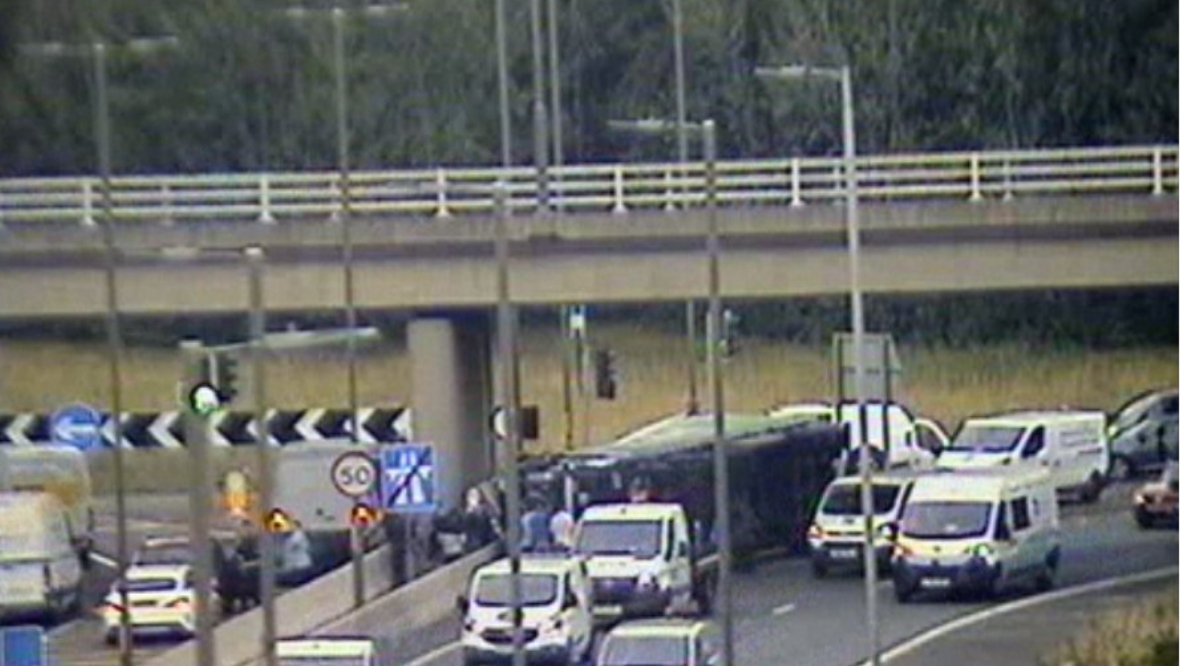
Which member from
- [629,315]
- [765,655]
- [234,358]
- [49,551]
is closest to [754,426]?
[629,315]

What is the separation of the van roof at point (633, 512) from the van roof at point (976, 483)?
1.33m

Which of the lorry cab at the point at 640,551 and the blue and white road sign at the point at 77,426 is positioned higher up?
the blue and white road sign at the point at 77,426

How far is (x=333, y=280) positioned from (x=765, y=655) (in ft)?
12.8

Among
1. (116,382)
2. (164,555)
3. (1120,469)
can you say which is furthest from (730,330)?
(116,382)

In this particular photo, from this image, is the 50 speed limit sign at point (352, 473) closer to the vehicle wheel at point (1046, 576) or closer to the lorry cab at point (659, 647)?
Answer: the lorry cab at point (659, 647)

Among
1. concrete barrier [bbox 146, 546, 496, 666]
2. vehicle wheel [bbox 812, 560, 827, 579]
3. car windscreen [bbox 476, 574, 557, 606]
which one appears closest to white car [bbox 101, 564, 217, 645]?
concrete barrier [bbox 146, 546, 496, 666]

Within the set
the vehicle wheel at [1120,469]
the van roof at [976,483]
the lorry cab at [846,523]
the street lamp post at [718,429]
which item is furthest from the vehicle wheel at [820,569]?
the vehicle wheel at [1120,469]

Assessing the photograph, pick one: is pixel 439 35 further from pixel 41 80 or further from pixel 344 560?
pixel 41 80

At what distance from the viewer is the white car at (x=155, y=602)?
1363 centimetres

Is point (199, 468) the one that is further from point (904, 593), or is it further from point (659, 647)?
point (904, 593)

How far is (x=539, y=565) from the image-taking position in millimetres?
14953

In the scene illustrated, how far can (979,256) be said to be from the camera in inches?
677

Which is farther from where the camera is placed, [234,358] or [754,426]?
Answer: [754,426]

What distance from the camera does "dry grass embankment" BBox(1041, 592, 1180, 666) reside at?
26.6 ft
